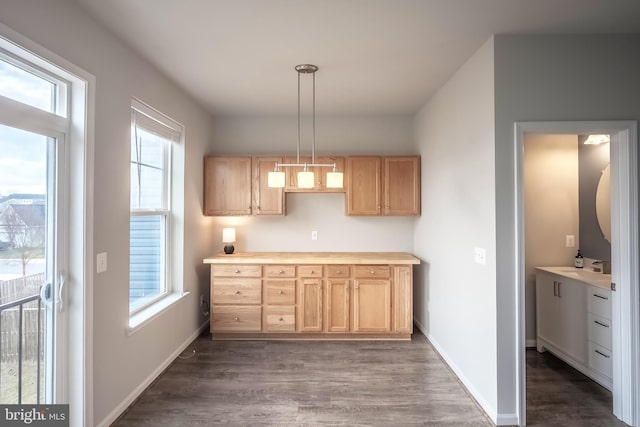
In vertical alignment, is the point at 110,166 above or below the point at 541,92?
below

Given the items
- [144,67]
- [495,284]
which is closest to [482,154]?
[495,284]

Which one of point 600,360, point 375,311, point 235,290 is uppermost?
point 235,290

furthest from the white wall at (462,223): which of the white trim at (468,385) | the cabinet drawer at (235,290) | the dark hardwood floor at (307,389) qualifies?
the cabinet drawer at (235,290)

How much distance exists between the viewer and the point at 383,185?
437 cm

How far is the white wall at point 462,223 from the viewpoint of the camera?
8.38ft

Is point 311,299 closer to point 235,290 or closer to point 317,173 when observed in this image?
point 235,290

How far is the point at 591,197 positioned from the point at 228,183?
4011mm

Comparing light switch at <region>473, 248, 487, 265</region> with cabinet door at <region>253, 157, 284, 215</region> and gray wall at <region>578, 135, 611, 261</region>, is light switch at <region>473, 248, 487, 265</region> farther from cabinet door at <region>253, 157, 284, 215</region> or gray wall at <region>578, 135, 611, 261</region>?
cabinet door at <region>253, 157, 284, 215</region>

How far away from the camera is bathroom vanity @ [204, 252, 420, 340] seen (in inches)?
158

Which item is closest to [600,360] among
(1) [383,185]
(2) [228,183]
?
(1) [383,185]

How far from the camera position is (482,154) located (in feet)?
8.67

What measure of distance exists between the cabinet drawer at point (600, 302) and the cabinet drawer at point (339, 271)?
7.39ft

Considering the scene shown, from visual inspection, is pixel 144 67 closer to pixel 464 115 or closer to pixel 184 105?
pixel 184 105

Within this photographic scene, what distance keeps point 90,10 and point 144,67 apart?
742 mm
